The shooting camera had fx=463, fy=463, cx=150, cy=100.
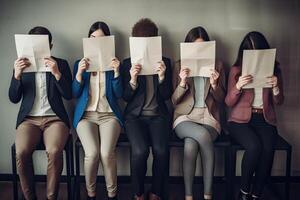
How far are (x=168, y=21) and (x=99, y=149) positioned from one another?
1.04 m

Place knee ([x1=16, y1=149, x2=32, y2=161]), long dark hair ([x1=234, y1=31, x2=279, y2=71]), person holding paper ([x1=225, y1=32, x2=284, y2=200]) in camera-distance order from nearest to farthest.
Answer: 1. knee ([x1=16, y1=149, x2=32, y2=161])
2. person holding paper ([x1=225, y1=32, x2=284, y2=200])
3. long dark hair ([x1=234, y1=31, x2=279, y2=71])

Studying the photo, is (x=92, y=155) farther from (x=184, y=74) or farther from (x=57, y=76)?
(x=184, y=74)

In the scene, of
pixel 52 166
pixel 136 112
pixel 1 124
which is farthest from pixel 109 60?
pixel 1 124

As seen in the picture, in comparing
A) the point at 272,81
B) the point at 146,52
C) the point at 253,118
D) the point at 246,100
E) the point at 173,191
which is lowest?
the point at 173,191

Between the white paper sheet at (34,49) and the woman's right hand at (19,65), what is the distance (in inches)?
1.1

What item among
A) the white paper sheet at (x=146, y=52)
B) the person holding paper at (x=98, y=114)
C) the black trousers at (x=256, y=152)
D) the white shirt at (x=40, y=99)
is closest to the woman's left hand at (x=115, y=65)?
the person holding paper at (x=98, y=114)

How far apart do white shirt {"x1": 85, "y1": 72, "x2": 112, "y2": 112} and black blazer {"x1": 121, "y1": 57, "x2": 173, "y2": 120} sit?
0.14 meters

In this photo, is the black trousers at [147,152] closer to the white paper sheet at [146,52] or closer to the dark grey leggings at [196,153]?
the dark grey leggings at [196,153]

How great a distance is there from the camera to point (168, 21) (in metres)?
3.29

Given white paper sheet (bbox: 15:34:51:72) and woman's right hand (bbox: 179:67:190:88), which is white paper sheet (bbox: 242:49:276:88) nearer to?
woman's right hand (bbox: 179:67:190:88)

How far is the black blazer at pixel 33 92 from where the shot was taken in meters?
3.04

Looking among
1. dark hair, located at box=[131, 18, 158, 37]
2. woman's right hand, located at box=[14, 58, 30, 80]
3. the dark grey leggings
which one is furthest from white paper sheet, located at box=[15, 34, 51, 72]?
the dark grey leggings

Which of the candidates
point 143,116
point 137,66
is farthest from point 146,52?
point 143,116

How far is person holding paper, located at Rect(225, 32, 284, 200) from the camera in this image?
2965 millimetres
